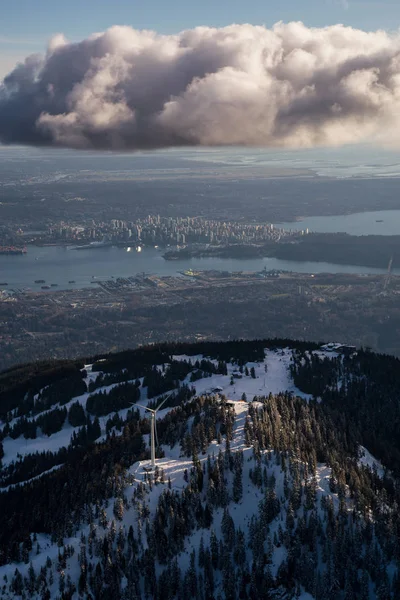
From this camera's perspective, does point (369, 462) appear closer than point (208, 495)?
No

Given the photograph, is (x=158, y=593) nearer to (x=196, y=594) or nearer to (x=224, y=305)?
(x=196, y=594)

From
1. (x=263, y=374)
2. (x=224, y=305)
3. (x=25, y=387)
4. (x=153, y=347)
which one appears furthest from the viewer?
(x=224, y=305)

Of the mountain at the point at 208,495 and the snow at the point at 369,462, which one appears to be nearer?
the mountain at the point at 208,495

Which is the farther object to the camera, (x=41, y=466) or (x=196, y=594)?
(x=41, y=466)

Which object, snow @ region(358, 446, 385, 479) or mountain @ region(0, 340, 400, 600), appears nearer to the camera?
mountain @ region(0, 340, 400, 600)

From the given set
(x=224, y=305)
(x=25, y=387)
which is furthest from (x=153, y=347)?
(x=224, y=305)

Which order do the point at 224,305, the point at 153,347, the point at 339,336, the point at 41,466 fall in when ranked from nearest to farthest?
the point at 41,466 → the point at 153,347 → the point at 339,336 → the point at 224,305

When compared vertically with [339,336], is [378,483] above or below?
above

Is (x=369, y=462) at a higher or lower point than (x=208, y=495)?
lower
